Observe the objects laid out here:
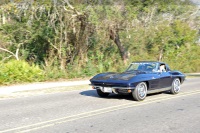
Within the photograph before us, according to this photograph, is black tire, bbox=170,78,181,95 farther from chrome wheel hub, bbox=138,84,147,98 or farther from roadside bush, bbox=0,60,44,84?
roadside bush, bbox=0,60,44,84

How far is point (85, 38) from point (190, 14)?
1866cm

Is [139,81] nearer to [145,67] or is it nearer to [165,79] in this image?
[145,67]

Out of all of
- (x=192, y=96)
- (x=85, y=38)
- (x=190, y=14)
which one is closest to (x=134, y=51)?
(x=85, y=38)

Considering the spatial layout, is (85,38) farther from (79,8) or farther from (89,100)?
(89,100)

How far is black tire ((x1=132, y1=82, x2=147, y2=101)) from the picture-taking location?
9734 millimetres

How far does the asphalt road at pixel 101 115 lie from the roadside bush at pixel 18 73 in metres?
5.01

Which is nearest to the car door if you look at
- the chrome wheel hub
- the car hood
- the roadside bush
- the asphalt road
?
the asphalt road

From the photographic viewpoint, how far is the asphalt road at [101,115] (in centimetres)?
641

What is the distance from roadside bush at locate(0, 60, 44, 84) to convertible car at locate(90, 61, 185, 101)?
20.9ft

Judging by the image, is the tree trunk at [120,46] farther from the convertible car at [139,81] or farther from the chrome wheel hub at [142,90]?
the chrome wheel hub at [142,90]

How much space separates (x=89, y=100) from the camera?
10.1m

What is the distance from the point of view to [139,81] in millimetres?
9734

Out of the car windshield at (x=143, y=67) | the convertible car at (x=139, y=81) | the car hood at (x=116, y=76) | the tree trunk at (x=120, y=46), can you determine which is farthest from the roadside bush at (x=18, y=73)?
the tree trunk at (x=120, y=46)

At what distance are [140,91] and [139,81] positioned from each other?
1.33 ft
